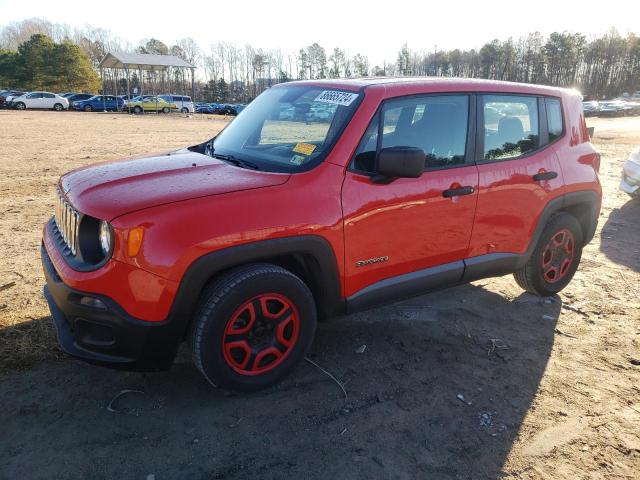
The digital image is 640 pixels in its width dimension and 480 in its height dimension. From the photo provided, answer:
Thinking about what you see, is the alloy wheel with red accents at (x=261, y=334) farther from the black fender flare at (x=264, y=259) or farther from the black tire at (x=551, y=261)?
the black tire at (x=551, y=261)

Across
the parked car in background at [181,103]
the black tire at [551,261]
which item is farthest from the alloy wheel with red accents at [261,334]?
the parked car in background at [181,103]

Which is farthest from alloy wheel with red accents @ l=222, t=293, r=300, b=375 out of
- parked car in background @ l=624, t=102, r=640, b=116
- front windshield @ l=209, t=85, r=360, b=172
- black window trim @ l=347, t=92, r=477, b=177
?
parked car in background @ l=624, t=102, r=640, b=116

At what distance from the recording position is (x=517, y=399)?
124 inches

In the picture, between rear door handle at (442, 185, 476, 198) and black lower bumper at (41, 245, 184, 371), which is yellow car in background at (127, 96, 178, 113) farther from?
black lower bumper at (41, 245, 184, 371)

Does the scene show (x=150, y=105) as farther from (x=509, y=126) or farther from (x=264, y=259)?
(x=264, y=259)

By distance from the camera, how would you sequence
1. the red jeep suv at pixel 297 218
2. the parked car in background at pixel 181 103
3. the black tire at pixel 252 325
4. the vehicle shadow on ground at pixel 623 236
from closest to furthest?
the red jeep suv at pixel 297 218
the black tire at pixel 252 325
the vehicle shadow on ground at pixel 623 236
the parked car in background at pixel 181 103

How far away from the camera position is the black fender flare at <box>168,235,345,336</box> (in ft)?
8.80

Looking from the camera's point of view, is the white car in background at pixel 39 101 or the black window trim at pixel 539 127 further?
the white car in background at pixel 39 101

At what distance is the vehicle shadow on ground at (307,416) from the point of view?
254 cm

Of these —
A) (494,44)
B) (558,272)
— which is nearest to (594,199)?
(558,272)

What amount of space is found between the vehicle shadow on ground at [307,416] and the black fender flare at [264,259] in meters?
0.52

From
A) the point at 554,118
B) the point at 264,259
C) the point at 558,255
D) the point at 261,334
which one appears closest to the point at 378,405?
the point at 261,334

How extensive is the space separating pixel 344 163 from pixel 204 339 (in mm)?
1350

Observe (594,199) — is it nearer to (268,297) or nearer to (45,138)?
(268,297)
